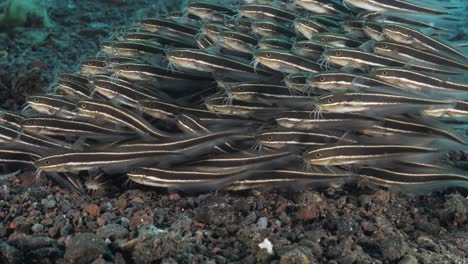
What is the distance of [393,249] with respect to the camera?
4312 mm

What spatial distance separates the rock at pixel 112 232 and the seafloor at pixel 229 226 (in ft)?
0.03

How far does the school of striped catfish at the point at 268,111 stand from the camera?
17.5ft

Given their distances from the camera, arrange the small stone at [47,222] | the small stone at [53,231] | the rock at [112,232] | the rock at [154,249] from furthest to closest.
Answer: the small stone at [47,222] < the small stone at [53,231] < the rock at [112,232] < the rock at [154,249]

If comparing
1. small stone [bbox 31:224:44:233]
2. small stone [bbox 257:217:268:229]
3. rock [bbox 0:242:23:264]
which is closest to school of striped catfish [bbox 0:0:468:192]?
small stone [bbox 257:217:268:229]

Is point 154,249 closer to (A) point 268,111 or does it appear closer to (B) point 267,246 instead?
(B) point 267,246

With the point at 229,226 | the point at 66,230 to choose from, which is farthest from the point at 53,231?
the point at 229,226

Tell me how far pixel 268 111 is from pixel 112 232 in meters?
2.61

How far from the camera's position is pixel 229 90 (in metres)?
5.91

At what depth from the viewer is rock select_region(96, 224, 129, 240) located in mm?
4379

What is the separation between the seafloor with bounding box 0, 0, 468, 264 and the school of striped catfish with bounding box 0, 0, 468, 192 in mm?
264

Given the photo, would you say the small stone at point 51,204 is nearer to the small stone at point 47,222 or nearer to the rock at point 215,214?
the small stone at point 47,222

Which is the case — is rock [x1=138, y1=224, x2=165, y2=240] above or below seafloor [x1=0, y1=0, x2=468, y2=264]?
above

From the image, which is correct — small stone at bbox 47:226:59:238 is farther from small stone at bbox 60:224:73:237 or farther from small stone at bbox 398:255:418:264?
small stone at bbox 398:255:418:264

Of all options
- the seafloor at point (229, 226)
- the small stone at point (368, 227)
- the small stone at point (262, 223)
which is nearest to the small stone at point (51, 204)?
the seafloor at point (229, 226)
